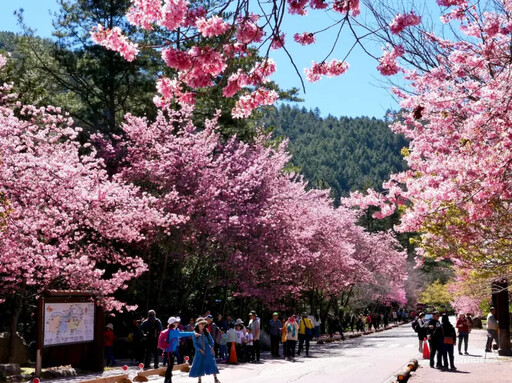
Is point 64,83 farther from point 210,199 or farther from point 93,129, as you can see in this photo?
point 210,199

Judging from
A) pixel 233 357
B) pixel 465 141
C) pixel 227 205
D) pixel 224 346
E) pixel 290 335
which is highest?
pixel 227 205

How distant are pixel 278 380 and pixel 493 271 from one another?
7415mm

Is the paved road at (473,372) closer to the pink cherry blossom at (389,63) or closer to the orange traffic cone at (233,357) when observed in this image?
the orange traffic cone at (233,357)

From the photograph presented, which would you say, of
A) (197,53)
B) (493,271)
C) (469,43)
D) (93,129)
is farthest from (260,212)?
(197,53)

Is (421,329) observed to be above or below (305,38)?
below

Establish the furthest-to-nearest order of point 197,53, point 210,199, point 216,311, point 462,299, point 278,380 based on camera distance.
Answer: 1. point 462,299
2. point 216,311
3. point 210,199
4. point 278,380
5. point 197,53

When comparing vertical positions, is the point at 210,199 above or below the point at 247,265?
above

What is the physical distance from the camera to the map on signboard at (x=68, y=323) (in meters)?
19.5

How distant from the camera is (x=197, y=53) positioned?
22.9ft

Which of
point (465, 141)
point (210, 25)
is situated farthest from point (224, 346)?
point (210, 25)

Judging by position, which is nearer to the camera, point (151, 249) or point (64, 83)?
point (151, 249)

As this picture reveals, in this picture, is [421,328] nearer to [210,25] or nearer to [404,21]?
[404,21]

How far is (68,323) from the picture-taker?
66.9ft

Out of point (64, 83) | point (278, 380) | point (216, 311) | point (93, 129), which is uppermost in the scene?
point (64, 83)
